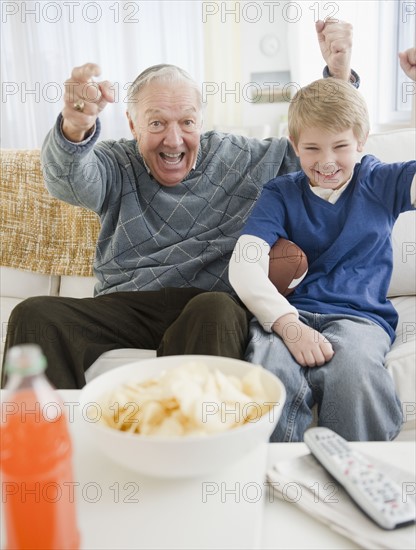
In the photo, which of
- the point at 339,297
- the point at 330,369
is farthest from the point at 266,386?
the point at 339,297

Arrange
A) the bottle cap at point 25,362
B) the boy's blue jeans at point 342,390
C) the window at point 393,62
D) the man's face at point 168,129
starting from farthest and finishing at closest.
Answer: the window at point 393,62 → the man's face at point 168,129 → the boy's blue jeans at point 342,390 → the bottle cap at point 25,362

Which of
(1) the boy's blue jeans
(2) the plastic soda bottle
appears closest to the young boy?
(1) the boy's blue jeans

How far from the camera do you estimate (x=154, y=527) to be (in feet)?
2.36

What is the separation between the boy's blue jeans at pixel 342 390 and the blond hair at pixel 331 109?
50 centimetres

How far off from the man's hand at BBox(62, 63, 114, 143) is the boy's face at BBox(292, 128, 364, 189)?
19.3 inches

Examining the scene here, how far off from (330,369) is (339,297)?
0.24m

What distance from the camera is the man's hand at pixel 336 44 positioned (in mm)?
1649

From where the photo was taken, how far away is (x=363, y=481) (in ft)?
2.55

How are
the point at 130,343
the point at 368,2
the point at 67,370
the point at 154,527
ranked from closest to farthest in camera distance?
the point at 154,527 < the point at 67,370 < the point at 130,343 < the point at 368,2

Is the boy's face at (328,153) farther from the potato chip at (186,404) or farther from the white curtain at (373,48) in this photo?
the white curtain at (373,48)

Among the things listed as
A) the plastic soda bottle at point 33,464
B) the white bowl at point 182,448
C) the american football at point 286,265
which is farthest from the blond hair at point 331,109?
the plastic soda bottle at point 33,464

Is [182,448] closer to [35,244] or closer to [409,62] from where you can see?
[409,62]

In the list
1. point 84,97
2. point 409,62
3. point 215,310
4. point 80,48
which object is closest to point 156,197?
point 84,97

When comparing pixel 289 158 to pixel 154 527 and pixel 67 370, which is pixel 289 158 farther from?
pixel 154 527
